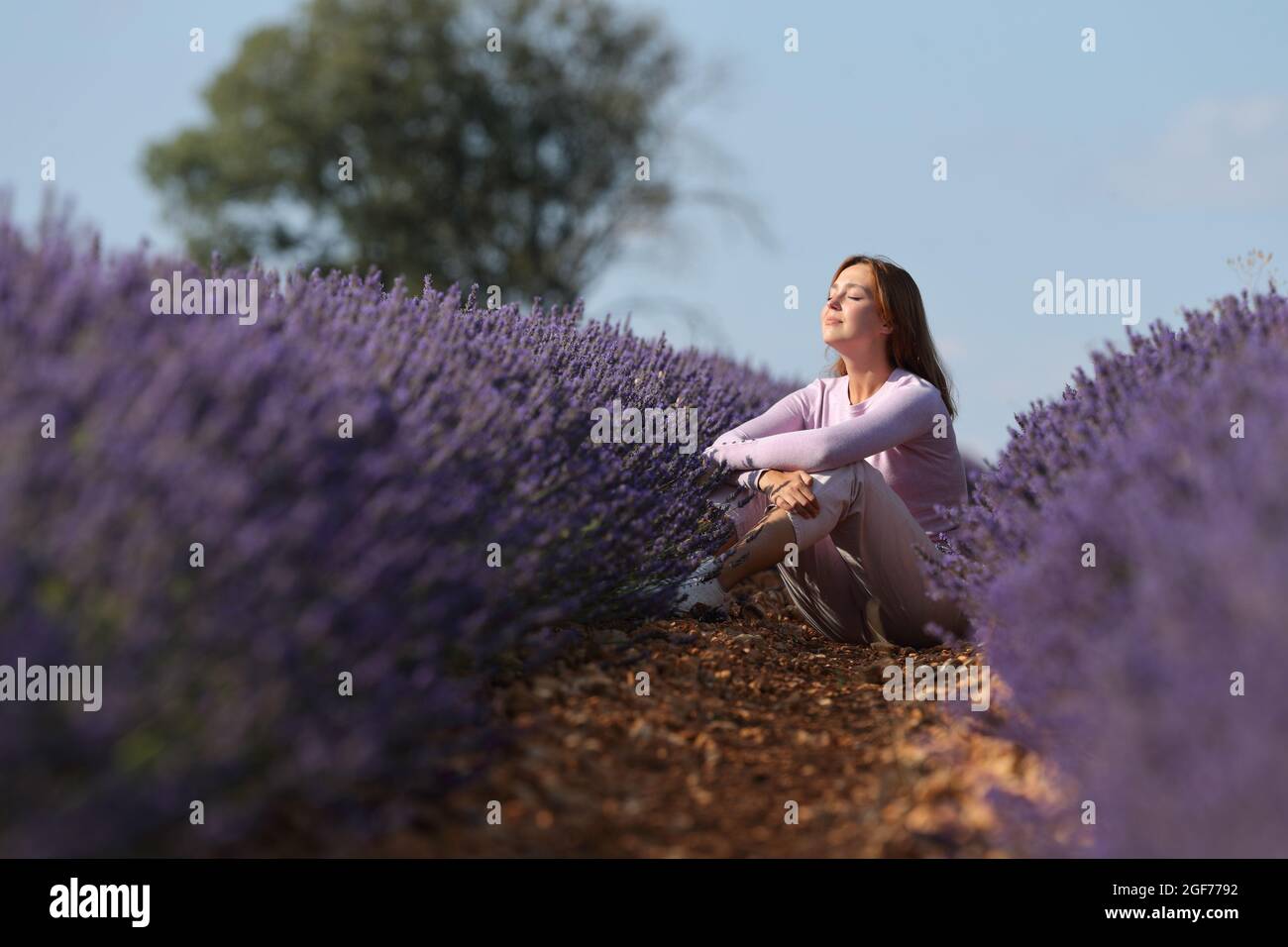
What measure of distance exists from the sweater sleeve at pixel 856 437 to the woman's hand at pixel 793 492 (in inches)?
1.3

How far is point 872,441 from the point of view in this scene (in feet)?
13.7

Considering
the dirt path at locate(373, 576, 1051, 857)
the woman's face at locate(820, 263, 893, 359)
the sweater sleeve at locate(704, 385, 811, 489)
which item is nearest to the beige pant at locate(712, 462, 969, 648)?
the sweater sleeve at locate(704, 385, 811, 489)

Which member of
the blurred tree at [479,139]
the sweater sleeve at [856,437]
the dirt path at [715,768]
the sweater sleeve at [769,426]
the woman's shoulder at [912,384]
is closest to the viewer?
the dirt path at [715,768]

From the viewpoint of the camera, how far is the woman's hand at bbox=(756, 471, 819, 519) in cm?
418

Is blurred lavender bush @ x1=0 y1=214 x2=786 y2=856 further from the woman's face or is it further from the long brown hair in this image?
the long brown hair

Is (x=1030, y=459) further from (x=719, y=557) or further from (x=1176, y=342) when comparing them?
(x=719, y=557)

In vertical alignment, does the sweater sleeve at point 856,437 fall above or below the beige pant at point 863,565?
above

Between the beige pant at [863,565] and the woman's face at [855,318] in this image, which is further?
the woman's face at [855,318]

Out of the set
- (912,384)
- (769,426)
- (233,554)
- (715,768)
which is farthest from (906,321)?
(233,554)

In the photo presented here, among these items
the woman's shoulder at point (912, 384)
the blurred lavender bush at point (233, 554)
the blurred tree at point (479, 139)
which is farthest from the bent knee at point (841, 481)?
the blurred tree at point (479, 139)

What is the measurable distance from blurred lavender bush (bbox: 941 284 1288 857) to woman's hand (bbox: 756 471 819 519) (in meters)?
0.56

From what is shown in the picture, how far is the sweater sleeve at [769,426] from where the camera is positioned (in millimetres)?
4582

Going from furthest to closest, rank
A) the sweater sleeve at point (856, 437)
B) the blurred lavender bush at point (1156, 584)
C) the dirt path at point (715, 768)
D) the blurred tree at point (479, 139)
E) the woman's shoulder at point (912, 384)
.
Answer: the blurred tree at point (479, 139) → the woman's shoulder at point (912, 384) → the sweater sleeve at point (856, 437) → the dirt path at point (715, 768) → the blurred lavender bush at point (1156, 584)

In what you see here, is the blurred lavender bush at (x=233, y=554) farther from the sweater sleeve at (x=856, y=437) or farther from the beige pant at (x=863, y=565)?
the beige pant at (x=863, y=565)
